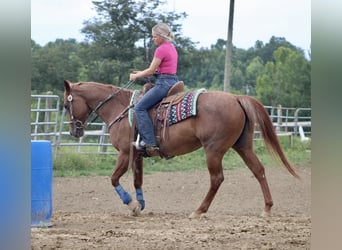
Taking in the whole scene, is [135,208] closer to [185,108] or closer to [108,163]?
[185,108]

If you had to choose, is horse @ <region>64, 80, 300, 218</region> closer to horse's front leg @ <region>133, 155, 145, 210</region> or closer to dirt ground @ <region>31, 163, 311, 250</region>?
horse's front leg @ <region>133, 155, 145, 210</region>

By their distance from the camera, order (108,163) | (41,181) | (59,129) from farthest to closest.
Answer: (59,129), (108,163), (41,181)

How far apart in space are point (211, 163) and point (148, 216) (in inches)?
34.7

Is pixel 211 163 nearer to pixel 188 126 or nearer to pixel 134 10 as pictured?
pixel 188 126

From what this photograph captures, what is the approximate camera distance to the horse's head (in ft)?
22.7

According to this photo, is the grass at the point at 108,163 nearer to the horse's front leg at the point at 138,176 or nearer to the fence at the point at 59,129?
the fence at the point at 59,129

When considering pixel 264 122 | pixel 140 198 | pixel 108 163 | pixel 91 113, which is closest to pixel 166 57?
pixel 264 122

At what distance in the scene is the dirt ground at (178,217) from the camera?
396 cm

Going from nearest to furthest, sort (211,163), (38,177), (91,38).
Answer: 1. (38,177)
2. (211,163)
3. (91,38)

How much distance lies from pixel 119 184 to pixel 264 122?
5.67 ft

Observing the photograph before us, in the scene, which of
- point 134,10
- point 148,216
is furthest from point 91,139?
point 148,216

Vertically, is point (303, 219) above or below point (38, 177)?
below

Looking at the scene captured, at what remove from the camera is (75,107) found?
22.8 feet

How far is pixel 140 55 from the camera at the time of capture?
15.3 metres
